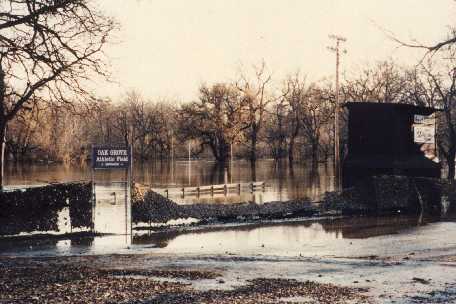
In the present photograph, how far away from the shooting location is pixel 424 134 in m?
33.1

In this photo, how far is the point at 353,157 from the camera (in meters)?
33.7

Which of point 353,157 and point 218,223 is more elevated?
point 353,157

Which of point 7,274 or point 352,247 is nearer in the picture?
point 7,274

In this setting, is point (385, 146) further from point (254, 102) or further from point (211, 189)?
point (254, 102)

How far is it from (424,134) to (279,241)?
16641 mm

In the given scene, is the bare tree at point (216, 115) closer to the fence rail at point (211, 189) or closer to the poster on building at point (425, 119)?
the fence rail at point (211, 189)

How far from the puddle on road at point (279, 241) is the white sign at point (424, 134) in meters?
9.42

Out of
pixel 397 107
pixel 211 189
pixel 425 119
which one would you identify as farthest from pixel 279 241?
pixel 211 189

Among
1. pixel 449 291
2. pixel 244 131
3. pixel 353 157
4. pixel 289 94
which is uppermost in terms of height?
pixel 289 94

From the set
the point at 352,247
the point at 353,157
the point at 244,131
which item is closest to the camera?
the point at 352,247

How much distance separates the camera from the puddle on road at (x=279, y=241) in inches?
675

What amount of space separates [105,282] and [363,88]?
245ft

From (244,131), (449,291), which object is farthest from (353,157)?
(244,131)

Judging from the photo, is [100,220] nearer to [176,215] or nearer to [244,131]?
[176,215]
